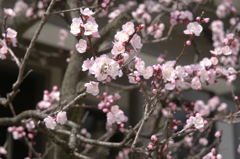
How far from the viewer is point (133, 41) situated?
1.19 metres

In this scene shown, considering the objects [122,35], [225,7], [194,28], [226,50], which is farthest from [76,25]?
[225,7]

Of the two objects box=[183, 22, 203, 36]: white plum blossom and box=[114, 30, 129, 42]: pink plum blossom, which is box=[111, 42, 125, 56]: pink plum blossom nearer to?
box=[114, 30, 129, 42]: pink plum blossom

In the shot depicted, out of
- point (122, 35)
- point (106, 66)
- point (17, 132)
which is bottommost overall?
point (17, 132)

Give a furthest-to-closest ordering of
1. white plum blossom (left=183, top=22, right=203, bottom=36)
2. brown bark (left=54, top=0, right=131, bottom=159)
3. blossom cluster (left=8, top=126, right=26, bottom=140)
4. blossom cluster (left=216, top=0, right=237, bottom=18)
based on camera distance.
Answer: blossom cluster (left=216, top=0, right=237, bottom=18) → blossom cluster (left=8, top=126, right=26, bottom=140) → brown bark (left=54, top=0, right=131, bottom=159) → white plum blossom (left=183, top=22, right=203, bottom=36)

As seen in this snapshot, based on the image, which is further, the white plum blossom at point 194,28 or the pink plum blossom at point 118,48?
the white plum blossom at point 194,28

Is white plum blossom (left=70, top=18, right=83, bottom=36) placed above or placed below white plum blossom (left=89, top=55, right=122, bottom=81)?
above

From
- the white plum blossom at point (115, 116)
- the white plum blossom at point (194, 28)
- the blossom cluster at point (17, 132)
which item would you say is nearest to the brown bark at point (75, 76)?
the white plum blossom at point (115, 116)

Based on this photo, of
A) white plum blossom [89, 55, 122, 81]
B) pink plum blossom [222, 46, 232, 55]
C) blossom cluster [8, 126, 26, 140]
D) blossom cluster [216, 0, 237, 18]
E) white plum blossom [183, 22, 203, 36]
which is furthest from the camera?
blossom cluster [216, 0, 237, 18]

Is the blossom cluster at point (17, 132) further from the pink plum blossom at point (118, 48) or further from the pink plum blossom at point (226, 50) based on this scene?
the pink plum blossom at point (226, 50)

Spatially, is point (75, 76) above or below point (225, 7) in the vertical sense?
below

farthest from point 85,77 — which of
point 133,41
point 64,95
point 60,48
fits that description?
point 60,48

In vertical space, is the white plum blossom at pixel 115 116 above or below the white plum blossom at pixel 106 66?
below

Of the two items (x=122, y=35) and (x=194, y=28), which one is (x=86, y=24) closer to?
(x=122, y=35)

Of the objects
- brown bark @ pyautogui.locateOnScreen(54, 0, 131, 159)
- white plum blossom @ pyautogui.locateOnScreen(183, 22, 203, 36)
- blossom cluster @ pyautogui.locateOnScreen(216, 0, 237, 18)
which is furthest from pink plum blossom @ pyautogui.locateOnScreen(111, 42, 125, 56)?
blossom cluster @ pyautogui.locateOnScreen(216, 0, 237, 18)
